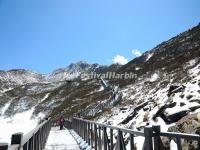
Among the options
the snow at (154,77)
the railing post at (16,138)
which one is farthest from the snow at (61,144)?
the snow at (154,77)

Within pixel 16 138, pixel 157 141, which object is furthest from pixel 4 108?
pixel 16 138

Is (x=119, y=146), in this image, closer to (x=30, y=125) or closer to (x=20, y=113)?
(x=30, y=125)

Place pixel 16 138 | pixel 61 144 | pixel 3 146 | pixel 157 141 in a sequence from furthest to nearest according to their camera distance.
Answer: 1. pixel 61 144
2. pixel 157 141
3. pixel 16 138
4. pixel 3 146

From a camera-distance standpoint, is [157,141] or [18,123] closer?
[157,141]

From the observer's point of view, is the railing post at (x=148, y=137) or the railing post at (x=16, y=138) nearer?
the railing post at (x=16, y=138)

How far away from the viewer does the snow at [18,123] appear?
83.9m

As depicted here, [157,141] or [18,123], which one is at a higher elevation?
[18,123]

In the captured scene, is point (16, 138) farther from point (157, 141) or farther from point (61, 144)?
point (61, 144)

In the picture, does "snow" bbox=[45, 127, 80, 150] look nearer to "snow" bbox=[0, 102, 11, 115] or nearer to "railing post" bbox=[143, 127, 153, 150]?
"railing post" bbox=[143, 127, 153, 150]

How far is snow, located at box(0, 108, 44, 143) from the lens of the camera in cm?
8394

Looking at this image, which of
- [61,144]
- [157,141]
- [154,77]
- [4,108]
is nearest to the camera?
[157,141]

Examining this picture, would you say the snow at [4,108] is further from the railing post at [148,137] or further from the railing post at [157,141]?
the railing post at [157,141]

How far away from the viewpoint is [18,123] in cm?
9162

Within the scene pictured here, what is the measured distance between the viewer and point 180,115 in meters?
14.2
